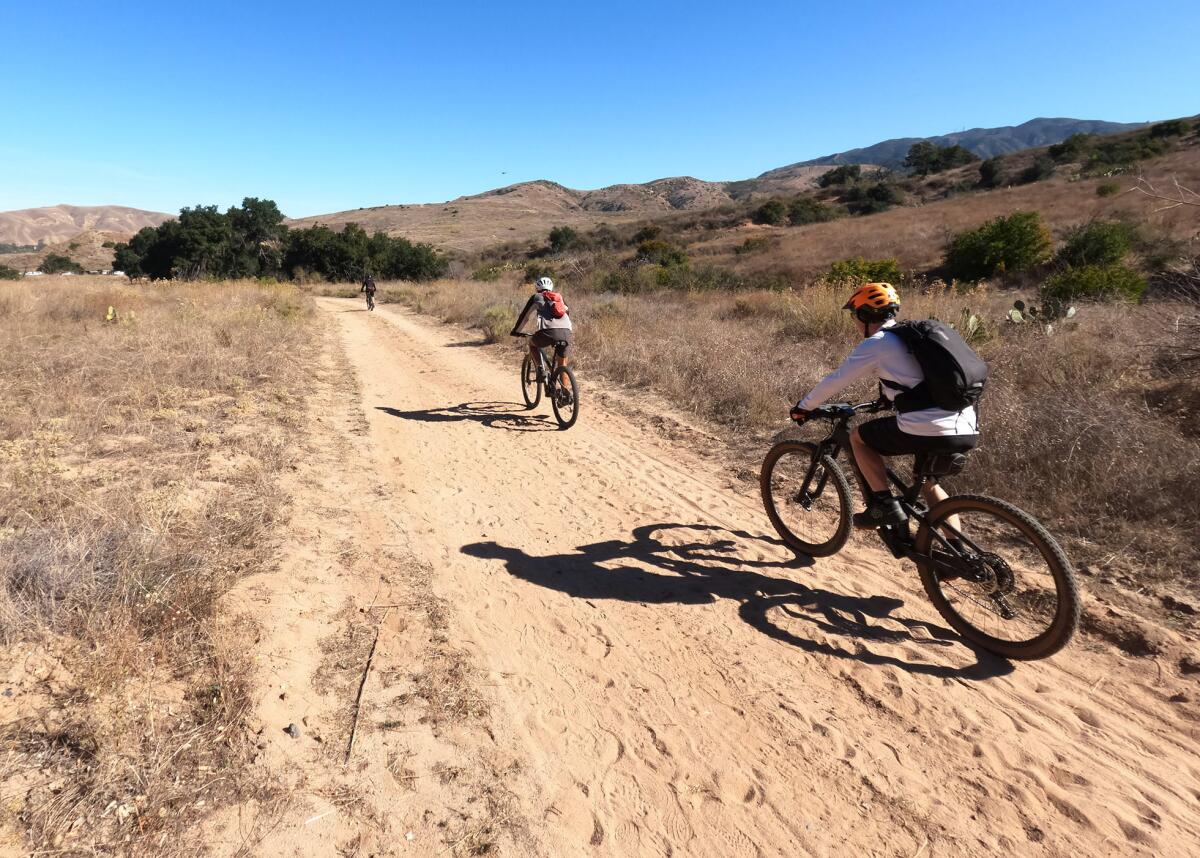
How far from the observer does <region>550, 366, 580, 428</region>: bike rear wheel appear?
24.7 ft

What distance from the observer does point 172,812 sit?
2141 mm

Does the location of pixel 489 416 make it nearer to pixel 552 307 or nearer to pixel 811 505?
pixel 552 307

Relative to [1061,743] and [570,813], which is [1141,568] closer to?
[1061,743]

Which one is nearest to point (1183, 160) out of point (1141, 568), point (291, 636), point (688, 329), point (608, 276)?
point (608, 276)

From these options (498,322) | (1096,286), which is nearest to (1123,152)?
(1096,286)

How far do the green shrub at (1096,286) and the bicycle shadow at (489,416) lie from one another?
9.05 metres

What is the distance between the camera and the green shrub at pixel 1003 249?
16422 millimetres

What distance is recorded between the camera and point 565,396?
7.63 metres

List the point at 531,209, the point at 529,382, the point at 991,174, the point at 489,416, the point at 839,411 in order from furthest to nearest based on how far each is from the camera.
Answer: the point at 531,209 → the point at 991,174 → the point at 529,382 → the point at 489,416 → the point at 839,411

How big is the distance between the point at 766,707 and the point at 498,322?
13.2 meters

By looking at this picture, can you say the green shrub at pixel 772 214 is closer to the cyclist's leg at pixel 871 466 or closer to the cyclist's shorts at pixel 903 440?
the cyclist's leg at pixel 871 466

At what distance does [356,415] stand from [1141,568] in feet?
27.0

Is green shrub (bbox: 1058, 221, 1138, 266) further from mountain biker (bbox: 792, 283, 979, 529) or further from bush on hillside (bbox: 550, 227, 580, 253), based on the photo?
bush on hillside (bbox: 550, 227, 580, 253)

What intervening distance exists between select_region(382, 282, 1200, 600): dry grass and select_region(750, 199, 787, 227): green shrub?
3923 cm
